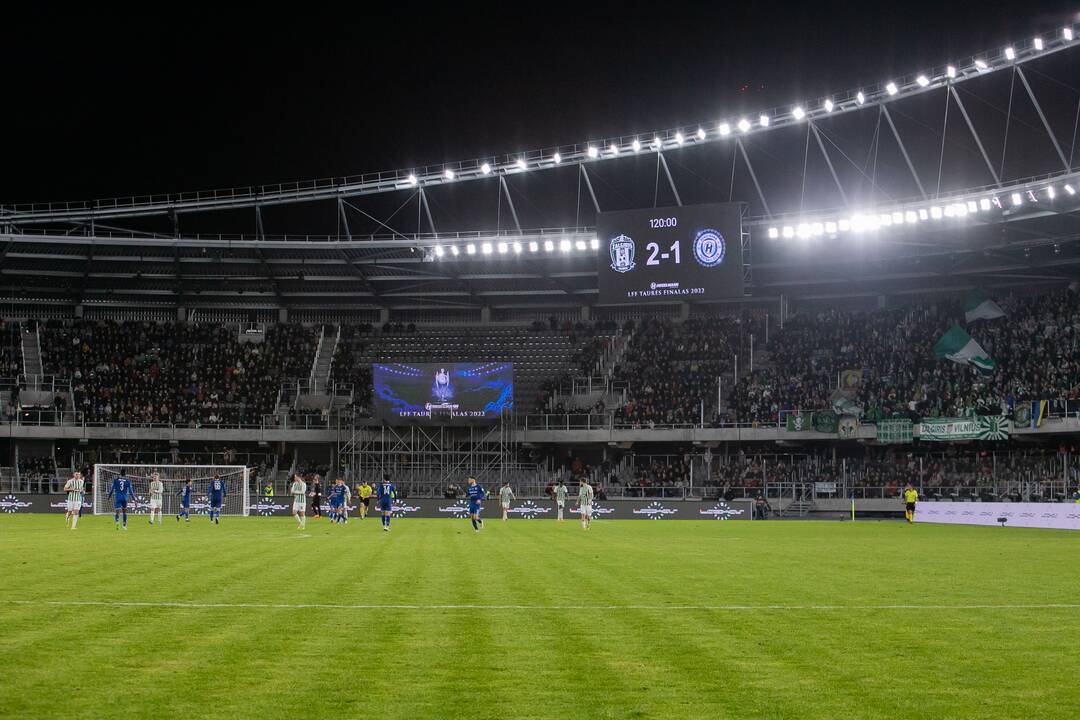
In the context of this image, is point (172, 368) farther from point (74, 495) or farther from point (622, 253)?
point (74, 495)

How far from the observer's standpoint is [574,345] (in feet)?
227

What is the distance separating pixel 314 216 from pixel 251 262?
5078mm

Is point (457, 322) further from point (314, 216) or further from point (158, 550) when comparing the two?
point (158, 550)

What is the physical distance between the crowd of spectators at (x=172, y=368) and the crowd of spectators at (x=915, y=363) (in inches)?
1123

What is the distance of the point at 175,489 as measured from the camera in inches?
2152

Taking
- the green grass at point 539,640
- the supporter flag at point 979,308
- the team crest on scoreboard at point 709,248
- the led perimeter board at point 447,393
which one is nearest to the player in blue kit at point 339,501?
the led perimeter board at point 447,393

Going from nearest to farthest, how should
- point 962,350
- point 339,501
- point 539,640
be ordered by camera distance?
1. point 539,640
2. point 339,501
3. point 962,350

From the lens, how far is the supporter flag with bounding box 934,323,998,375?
2218 inches

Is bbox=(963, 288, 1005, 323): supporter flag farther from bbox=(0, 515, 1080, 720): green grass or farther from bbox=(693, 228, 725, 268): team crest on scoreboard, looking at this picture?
bbox=(0, 515, 1080, 720): green grass

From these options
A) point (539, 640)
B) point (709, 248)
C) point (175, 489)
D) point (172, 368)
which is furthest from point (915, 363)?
point (539, 640)

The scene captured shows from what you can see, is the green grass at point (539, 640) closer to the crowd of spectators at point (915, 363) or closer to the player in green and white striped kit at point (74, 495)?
the player in green and white striped kit at point (74, 495)

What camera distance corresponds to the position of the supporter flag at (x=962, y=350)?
185 ft

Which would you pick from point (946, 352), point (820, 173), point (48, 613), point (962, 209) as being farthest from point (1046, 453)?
point (48, 613)

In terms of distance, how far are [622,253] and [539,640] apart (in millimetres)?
41167
